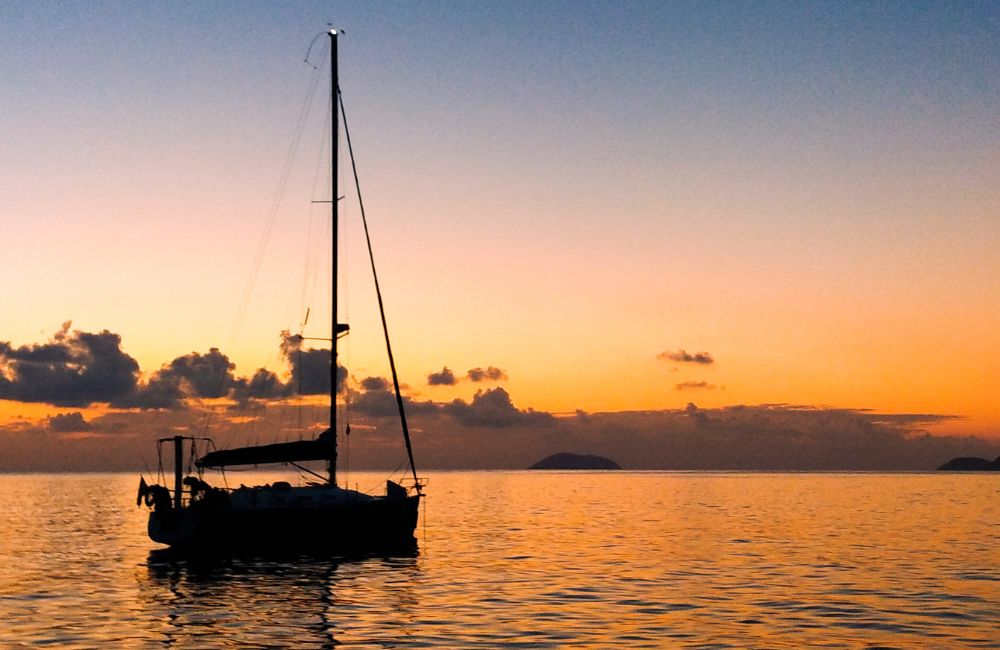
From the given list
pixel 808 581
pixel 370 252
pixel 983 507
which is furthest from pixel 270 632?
pixel 983 507

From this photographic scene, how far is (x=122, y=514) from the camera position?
99.3 m

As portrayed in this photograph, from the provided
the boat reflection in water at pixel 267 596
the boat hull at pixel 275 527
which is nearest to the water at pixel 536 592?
the boat reflection in water at pixel 267 596

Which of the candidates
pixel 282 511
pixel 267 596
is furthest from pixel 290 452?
pixel 267 596

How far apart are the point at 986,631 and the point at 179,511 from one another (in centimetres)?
3412

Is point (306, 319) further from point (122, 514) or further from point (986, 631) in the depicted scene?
point (122, 514)

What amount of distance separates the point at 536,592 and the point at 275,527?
53.0 feet

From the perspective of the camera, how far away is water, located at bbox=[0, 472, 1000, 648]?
90.2ft

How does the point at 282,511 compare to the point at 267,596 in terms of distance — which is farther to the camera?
the point at 282,511

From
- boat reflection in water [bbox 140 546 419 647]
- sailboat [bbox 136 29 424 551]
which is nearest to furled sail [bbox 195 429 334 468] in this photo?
sailboat [bbox 136 29 424 551]

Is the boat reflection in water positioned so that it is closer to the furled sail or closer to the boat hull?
the boat hull

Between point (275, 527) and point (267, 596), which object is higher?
point (275, 527)

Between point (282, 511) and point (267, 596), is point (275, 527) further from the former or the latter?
point (267, 596)

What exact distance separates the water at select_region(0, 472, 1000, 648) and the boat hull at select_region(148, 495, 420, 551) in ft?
3.09

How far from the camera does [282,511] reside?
156 feet
